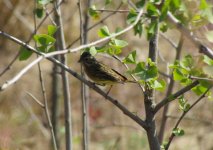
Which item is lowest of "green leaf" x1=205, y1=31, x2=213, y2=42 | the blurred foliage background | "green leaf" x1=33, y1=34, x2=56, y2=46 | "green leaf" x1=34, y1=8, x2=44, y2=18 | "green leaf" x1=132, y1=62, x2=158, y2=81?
the blurred foliage background

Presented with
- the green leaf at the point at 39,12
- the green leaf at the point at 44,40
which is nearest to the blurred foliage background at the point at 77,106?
the green leaf at the point at 39,12

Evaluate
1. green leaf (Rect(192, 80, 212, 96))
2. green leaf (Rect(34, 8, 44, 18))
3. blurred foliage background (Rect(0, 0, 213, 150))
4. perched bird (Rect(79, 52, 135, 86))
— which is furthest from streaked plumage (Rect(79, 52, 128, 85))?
blurred foliage background (Rect(0, 0, 213, 150))

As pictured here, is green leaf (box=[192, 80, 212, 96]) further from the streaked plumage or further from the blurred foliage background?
the blurred foliage background

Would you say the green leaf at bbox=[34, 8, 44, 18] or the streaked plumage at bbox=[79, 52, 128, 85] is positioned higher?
the green leaf at bbox=[34, 8, 44, 18]

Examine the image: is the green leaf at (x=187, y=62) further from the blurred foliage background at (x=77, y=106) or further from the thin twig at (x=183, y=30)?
the blurred foliage background at (x=77, y=106)

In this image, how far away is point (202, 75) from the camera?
2.40 meters

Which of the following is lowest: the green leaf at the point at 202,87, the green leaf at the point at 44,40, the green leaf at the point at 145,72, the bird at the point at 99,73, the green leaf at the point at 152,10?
the bird at the point at 99,73

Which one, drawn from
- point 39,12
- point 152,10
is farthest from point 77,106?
point 152,10

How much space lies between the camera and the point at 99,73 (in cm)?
445

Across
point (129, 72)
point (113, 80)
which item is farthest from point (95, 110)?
point (129, 72)

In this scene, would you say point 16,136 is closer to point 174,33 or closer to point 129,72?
point 174,33

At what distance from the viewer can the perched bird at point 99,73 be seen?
4227 millimetres

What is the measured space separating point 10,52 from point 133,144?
3.01 metres

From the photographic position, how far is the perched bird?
13.9 feet
